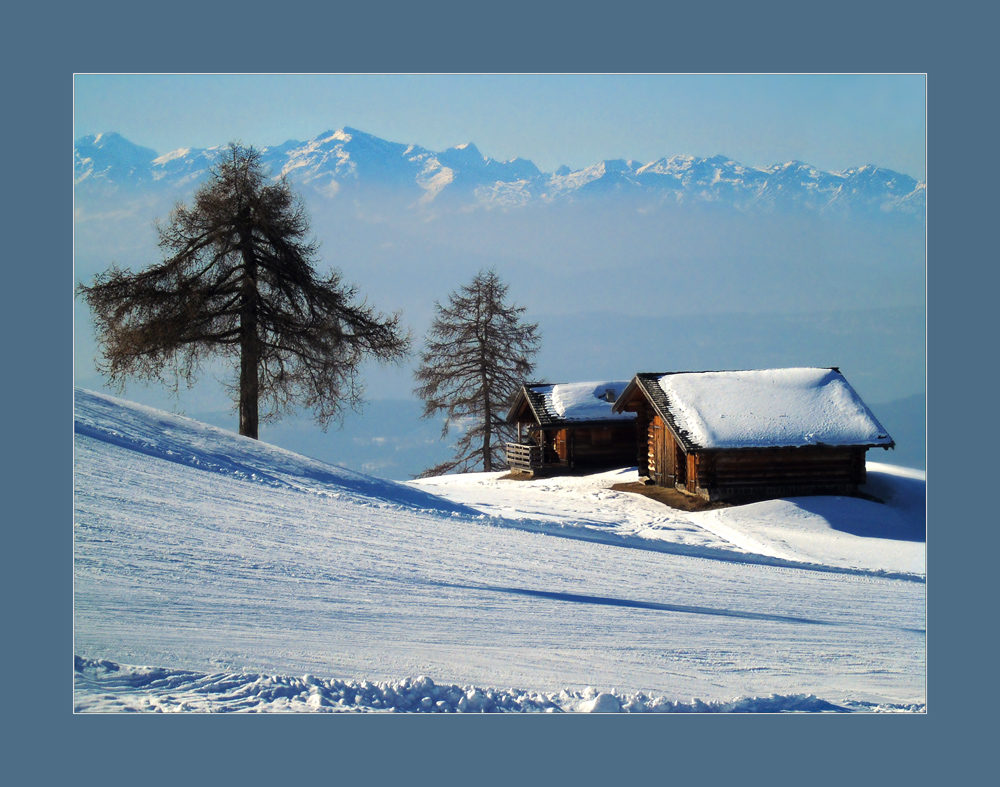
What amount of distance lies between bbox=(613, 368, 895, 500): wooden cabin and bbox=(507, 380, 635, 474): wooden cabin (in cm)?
723

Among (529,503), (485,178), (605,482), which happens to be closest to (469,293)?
(605,482)

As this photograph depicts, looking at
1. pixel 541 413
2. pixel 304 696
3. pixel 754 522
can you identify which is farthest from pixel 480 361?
pixel 304 696

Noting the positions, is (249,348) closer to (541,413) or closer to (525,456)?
(541,413)

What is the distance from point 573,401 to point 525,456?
284 centimetres

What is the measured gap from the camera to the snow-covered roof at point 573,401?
100ft

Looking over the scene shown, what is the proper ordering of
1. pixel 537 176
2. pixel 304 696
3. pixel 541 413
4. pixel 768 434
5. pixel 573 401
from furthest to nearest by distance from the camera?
1. pixel 573 401
2. pixel 541 413
3. pixel 768 434
4. pixel 537 176
5. pixel 304 696

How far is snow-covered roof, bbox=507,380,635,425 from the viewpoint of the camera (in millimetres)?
30531

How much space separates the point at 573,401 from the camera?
31.1 meters

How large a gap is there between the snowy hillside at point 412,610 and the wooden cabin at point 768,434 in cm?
894

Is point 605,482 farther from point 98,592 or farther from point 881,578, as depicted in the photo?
point 98,592

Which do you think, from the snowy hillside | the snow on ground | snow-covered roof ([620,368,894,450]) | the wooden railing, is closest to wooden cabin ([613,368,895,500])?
snow-covered roof ([620,368,894,450])

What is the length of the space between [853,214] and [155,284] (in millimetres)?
18471

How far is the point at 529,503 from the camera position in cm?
1870

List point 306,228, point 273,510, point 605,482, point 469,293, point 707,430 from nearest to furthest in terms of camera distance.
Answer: point 273,510, point 707,430, point 306,228, point 605,482, point 469,293
